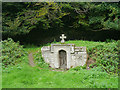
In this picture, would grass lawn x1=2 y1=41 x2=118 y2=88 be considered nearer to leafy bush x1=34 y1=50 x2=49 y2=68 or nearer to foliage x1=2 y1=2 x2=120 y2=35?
leafy bush x1=34 y1=50 x2=49 y2=68

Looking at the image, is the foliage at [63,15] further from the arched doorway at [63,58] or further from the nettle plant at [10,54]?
the arched doorway at [63,58]

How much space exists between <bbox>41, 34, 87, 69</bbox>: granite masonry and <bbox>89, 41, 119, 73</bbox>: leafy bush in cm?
96

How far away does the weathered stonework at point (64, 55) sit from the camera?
32.9 ft

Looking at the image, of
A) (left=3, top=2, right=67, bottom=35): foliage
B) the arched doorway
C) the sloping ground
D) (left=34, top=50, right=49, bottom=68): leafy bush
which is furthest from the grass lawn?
(left=3, top=2, right=67, bottom=35): foliage

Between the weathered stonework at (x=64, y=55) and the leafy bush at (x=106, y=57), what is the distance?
0.96 meters

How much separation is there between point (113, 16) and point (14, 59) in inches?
487

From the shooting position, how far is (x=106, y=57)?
9844 millimetres

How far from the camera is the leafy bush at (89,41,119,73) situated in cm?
911

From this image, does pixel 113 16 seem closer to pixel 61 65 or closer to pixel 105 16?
pixel 105 16

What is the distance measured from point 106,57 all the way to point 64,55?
2.87 meters

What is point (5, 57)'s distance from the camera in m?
9.88

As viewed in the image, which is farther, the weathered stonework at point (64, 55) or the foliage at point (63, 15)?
the foliage at point (63, 15)

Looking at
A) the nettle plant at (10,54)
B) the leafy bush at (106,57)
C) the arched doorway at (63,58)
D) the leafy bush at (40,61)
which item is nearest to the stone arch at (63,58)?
the arched doorway at (63,58)

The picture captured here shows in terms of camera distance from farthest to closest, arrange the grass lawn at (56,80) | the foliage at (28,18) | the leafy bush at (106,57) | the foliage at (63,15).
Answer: the foliage at (63,15), the foliage at (28,18), the leafy bush at (106,57), the grass lawn at (56,80)
